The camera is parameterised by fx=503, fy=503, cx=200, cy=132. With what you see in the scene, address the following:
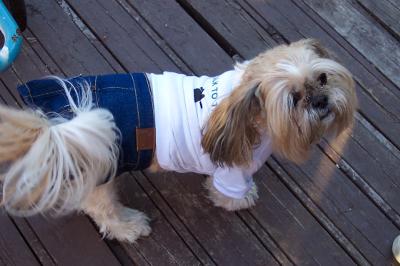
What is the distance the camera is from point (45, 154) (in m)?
1.45

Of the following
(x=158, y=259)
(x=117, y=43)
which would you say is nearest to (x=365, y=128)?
(x=158, y=259)

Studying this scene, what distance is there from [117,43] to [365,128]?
141 cm

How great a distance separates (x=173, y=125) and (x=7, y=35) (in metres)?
1.27

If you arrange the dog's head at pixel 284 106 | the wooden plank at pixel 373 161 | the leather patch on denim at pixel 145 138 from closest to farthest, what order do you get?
1. the dog's head at pixel 284 106
2. the leather patch on denim at pixel 145 138
3. the wooden plank at pixel 373 161

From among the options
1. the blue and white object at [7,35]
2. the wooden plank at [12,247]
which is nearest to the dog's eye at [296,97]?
the wooden plank at [12,247]

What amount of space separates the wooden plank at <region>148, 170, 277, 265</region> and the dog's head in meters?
0.62

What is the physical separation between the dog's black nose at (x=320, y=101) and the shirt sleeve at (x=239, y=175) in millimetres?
257

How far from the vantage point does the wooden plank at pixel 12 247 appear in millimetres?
2285

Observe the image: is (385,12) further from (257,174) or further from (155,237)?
(155,237)

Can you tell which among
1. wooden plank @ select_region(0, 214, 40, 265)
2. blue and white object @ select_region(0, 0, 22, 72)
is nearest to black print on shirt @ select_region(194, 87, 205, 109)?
wooden plank @ select_region(0, 214, 40, 265)

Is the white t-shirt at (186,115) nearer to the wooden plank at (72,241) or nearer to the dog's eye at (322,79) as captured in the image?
the dog's eye at (322,79)

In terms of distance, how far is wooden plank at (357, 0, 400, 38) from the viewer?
2.93m

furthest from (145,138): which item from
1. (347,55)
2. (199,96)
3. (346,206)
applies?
(347,55)

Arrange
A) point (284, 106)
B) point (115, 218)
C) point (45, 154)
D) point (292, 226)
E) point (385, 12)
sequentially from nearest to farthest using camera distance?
point (45, 154) < point (284, 106) < point (115, 218) < point (292, 226) < point (385, 12)
